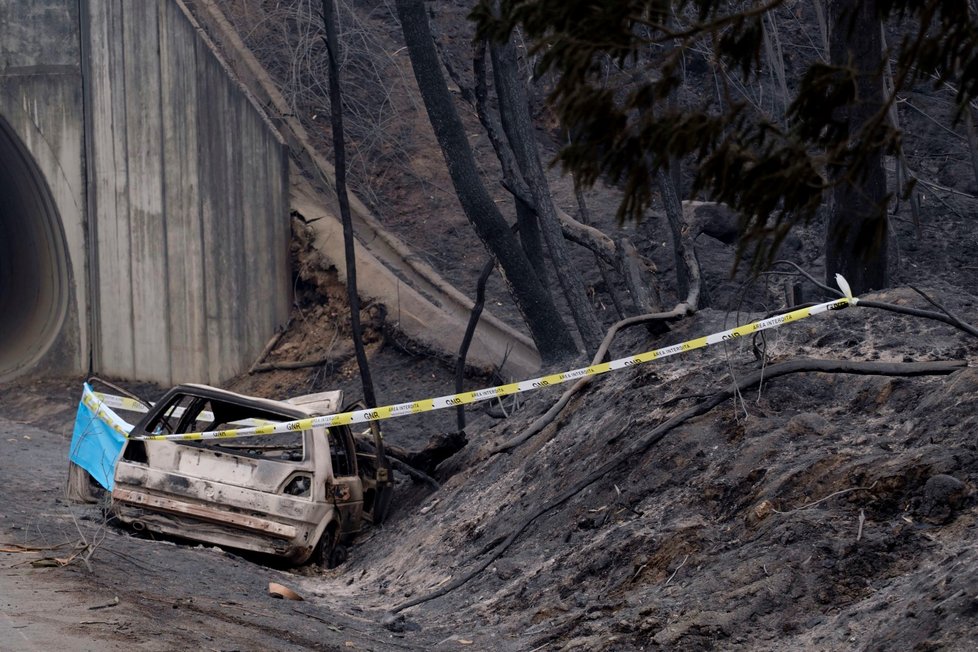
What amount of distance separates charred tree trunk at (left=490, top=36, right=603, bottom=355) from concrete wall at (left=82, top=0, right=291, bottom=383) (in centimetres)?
578

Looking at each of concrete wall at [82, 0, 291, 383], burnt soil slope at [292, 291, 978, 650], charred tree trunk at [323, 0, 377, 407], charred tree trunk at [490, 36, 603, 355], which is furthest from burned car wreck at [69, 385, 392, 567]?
concrete wall at [82, 0, 291, 383]

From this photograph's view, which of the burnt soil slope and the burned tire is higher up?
the burnt soil slope

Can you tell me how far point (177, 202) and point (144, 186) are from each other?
0.60 metres

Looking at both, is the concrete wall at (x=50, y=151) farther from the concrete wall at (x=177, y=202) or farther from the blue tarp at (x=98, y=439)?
the blue tarp at (x=98, y=439)

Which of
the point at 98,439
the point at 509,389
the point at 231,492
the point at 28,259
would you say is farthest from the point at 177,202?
the point at 509,389

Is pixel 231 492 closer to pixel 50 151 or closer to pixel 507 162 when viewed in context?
pixel 507 162

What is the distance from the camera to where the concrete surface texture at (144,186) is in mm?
16984

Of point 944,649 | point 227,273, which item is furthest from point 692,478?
point 227,273

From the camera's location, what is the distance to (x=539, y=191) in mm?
12164

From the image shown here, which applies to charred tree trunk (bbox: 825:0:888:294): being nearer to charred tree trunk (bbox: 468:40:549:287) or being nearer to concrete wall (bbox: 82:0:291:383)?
charred tree trunk (bbox: 468:40:549:287)

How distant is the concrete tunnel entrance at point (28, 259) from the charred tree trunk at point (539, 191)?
8543mm

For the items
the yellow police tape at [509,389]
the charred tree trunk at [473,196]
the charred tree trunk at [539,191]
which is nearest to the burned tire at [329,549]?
the yellow police tape at [509,389]

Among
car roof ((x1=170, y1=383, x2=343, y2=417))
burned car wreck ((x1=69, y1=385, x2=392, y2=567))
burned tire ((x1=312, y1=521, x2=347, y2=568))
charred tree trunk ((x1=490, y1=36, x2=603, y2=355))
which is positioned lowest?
burned tire ((x1=312, y1=521, x2=347, y2=568))

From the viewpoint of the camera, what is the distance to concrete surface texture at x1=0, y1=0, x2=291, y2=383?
1698 cm
